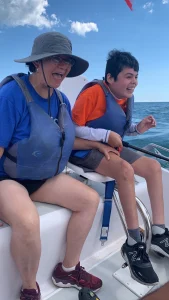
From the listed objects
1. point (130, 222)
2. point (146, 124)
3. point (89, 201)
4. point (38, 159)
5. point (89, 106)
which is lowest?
point (130, 222)

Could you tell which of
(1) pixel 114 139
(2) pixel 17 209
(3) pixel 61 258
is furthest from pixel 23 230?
(1) pixel 114 139

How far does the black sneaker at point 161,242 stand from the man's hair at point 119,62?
982mm

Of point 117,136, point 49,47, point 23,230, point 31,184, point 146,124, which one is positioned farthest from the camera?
point 146,124

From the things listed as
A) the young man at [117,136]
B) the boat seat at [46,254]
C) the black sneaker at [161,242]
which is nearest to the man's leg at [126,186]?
the young man at [117,136]

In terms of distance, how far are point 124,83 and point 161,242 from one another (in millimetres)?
972

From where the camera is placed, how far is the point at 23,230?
1.24 metres

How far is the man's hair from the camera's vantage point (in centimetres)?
177

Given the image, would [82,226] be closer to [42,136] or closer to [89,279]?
[89,279]

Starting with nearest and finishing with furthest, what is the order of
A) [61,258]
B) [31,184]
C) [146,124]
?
[31,184] < [61,258] < [146,124]

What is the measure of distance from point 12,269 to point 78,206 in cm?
43

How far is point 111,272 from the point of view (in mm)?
1748

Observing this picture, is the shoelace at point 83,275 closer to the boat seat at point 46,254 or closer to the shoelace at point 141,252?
the boat seat at point 46,254

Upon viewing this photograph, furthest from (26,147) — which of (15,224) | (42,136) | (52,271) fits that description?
(52,271)

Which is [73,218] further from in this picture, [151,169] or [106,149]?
[151,169]
